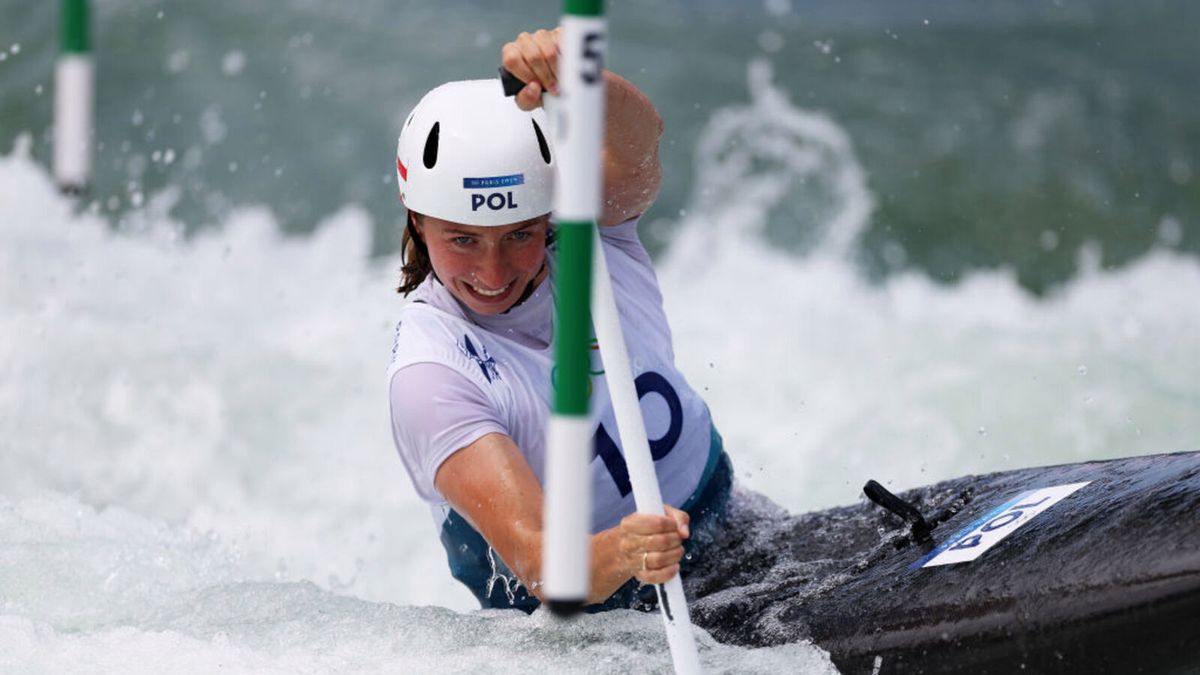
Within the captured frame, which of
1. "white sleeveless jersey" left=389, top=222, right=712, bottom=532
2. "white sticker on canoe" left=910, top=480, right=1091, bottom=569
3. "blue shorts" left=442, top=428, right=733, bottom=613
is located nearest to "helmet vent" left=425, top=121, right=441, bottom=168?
"white sleeveless jersey" left=389, top=222, right=712, bottom=532

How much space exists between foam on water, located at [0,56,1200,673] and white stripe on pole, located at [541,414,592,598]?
224 cm

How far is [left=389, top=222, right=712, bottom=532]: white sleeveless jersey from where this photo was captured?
10.4 feet

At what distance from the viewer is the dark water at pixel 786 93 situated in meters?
8.59

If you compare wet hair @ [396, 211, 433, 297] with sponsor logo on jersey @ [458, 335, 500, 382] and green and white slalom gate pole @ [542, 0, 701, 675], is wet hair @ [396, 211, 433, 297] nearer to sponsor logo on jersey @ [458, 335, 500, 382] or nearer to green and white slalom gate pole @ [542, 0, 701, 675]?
sponsor logo on jersey @ [458, 335, 500, 382]

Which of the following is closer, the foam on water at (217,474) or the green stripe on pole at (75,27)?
the green stripe on pole at (75,27)

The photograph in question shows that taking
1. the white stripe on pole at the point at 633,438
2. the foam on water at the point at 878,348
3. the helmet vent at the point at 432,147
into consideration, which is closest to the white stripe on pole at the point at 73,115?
the white stripe on pole at the point at 633,438

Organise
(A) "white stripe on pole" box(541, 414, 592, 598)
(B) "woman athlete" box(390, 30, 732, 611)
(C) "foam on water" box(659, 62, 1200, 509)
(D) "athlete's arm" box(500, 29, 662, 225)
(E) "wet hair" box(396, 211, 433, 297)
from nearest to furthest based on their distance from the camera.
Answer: (A) "white stripe on pole" box(541, 414, 592, 598) → (D) "athlete's arm" box(500, 29, 662, 225) → (B) "woman athlete" box(390, 30, 732, 611) → (E) "wet hair" box(396, 211, 433, 297) → (C) "foam on water" box(659, 62, 1200, 509)

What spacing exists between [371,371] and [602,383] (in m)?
3.85

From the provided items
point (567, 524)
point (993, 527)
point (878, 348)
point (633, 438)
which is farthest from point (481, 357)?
point (878, 348)

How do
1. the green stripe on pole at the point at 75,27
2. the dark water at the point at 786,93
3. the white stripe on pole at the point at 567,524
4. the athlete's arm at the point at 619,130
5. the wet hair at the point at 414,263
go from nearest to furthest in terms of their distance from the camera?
the white stripe on pole at the point at 567,524 → the green stripe on pole at the point at 75,27 → the athlete's arm at the point at 619,130 → the wet hair at the point at 414,263 → the dark water at the point at 786,93

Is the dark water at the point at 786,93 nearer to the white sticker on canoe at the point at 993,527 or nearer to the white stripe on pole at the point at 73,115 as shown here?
the white sticker on canoe at the point at 993,527

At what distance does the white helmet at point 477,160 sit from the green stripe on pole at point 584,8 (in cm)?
108

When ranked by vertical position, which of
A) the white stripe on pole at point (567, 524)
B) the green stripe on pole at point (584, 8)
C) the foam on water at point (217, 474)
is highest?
the green stripe on pole at point (584, 8)

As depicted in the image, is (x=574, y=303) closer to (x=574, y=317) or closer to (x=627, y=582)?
(x=574, y=317)
